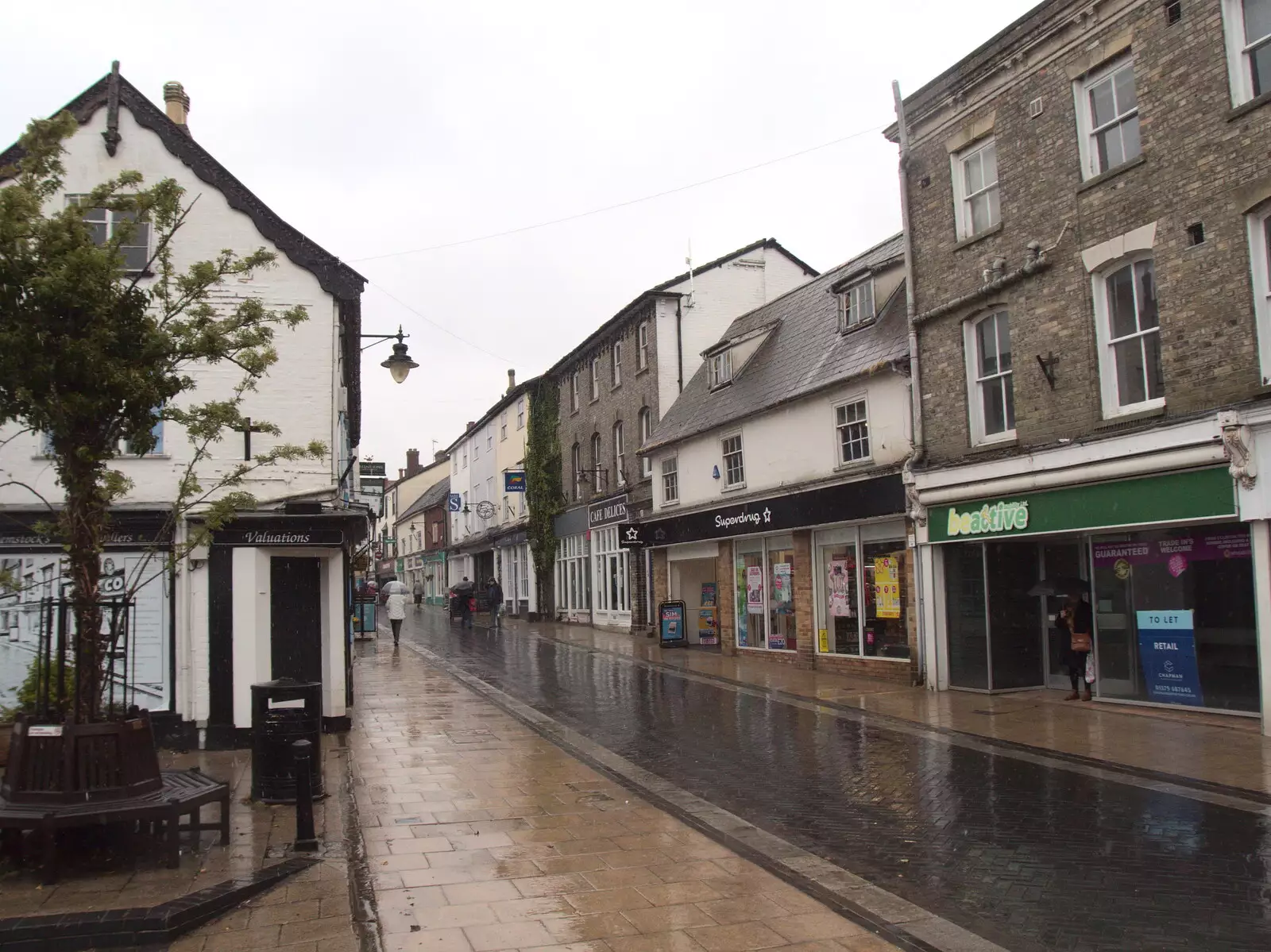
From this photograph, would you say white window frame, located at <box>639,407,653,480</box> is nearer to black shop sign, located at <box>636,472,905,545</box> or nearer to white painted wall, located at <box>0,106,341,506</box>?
black shop sign, located at <box>636,472,905,545</box>

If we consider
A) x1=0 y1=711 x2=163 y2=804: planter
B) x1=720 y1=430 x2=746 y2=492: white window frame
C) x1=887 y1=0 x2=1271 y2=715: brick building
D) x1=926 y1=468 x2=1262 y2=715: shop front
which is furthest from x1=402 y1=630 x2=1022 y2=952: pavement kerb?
x1=720 y1=430 x2=746 y2=492: white window frame

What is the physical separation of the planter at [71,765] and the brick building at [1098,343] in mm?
10982

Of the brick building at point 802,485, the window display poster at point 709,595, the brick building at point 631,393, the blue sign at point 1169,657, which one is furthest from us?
the brick building at point 631,393

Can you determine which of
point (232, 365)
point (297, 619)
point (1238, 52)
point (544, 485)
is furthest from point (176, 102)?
point (544, 485)

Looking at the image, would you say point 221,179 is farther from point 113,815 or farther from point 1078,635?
point 1078,635

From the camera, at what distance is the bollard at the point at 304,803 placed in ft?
23.7

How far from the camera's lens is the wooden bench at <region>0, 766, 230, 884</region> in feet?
20.7

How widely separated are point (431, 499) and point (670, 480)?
46841 millimetres

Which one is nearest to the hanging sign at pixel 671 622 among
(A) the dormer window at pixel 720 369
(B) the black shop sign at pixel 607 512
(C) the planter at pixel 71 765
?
(B) the black shop sign at pixel 607 512

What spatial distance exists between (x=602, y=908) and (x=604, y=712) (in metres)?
8.61

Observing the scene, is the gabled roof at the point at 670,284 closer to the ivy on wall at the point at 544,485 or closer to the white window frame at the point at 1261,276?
the ivy on wall at the point at 544,485

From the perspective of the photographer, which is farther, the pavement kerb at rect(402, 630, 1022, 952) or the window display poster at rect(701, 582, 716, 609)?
the window display poster at rect(701, 582, 716, 609)

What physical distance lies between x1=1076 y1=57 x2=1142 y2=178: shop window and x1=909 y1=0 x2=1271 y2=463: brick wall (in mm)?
157

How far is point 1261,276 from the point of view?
1096 cm
